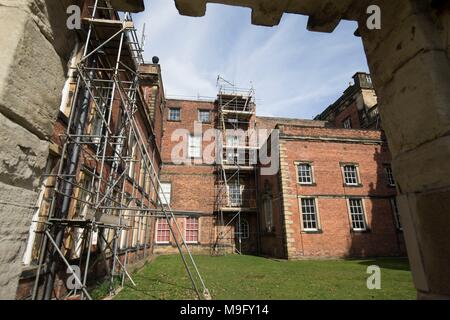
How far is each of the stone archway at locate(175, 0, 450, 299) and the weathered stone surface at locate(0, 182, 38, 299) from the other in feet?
6.06

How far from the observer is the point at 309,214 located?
1605 centimetres

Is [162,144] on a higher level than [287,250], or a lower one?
higher

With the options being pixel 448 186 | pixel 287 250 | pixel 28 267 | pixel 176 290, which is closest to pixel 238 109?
pixel 287 250

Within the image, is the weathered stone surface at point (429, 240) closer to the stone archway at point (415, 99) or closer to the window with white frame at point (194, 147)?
the stone archway at point (415, 99)

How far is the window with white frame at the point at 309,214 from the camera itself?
51.8 ft

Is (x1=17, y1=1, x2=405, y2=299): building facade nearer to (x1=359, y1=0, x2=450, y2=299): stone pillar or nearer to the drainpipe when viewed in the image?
the drainpipe

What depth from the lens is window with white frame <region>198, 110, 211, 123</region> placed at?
24609 millimetres

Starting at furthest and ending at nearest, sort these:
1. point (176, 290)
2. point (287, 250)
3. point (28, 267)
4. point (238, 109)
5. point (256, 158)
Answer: point (238, 109)
point (256, 158)
point (287, 250)
point (176, 290)
point (28, 267)

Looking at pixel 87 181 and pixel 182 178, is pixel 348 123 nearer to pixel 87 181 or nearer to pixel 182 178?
pixel 182 178

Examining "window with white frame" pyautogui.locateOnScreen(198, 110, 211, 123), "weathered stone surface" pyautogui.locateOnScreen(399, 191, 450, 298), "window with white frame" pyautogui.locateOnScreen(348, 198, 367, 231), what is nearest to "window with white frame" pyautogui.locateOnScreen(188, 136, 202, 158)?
"window with white frame" pyautogui.locateOnScreen(198, 110, 211, 123)

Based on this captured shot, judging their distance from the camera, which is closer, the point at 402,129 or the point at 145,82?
the point at 402,129

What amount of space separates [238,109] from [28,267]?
22679mm
